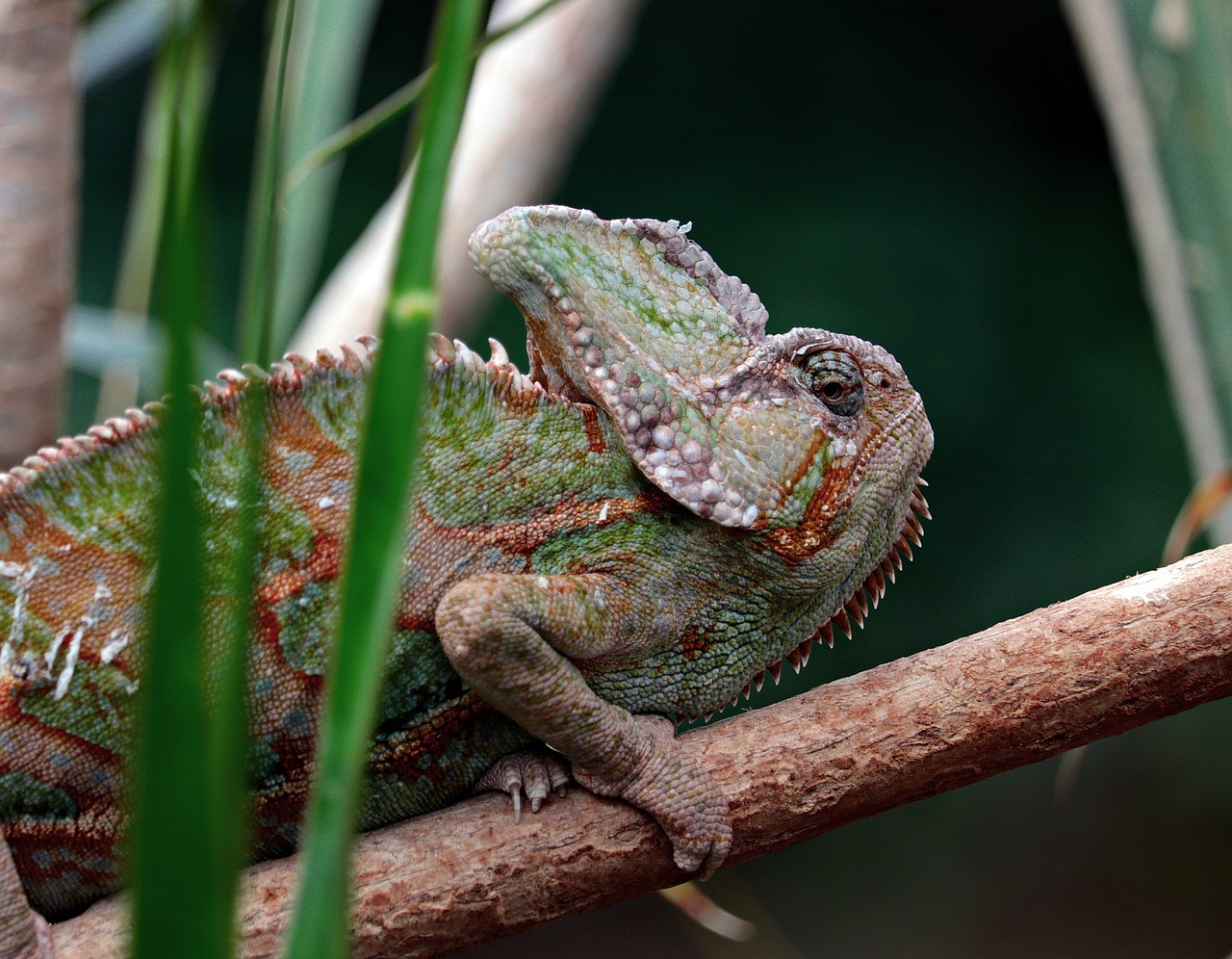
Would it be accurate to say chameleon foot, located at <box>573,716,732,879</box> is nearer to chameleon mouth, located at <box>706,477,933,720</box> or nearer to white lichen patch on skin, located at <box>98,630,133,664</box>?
chameleon mouth, located at <box>706,477,933,720</box>

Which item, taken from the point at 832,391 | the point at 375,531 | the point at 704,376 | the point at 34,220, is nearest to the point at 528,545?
the point at 704,376

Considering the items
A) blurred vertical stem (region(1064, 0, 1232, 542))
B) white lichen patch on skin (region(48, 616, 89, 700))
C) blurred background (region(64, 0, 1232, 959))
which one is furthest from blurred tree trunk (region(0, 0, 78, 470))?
blurred background (region(64, 0, 1232, 959))

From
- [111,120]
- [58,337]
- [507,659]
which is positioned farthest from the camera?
[111,120]

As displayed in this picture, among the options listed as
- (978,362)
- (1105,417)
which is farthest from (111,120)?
(1105,417)

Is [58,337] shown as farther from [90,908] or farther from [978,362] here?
→ [978,362]

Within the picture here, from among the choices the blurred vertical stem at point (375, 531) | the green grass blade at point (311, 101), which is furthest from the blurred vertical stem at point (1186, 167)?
the green grass blade at point (311, 101)

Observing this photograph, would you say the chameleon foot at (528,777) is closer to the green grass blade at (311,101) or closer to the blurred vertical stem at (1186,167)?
the green grass blade at (311,101)
